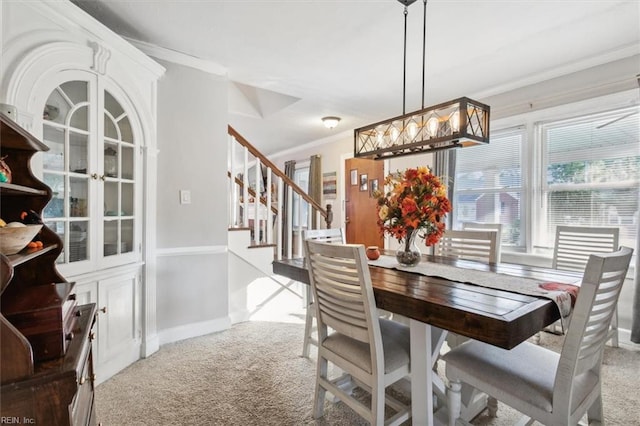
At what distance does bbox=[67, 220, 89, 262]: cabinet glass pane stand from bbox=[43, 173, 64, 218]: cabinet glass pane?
0.37 ft

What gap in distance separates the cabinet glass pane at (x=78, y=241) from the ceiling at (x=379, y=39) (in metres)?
1.44

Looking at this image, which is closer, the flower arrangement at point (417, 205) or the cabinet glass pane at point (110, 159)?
the flower arrangement at point (417, 205)

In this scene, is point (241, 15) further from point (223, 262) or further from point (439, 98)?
point (439, 98)

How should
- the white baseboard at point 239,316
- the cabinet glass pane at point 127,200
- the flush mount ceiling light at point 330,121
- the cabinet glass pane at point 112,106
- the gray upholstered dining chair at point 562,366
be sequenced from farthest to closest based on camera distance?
1. the flush mount ceiling light at point 330,121
2. the white baseboard at point 239,316
3. the cabinet glass pane at point 127,200
4. the cabinet glass pane at point 112,106
5. the gray upholstered dining chair at point 562,366

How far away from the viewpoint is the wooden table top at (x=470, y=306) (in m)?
1.13

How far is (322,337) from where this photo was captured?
1.74 metres

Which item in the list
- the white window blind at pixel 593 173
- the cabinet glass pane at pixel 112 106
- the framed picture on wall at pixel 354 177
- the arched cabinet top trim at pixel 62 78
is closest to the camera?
the arched cabinet top trim at pixel 62 78

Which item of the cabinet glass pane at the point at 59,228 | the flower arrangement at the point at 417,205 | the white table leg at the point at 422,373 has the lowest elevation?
the white table leg at the point at 422,373

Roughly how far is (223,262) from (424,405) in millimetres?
2142

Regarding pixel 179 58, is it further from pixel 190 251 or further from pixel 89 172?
pixel 190 251

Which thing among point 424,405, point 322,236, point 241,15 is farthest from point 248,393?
point 241,15

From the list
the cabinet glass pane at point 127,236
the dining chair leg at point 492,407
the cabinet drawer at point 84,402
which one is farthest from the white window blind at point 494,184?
the cabinet drawer at point 84,402

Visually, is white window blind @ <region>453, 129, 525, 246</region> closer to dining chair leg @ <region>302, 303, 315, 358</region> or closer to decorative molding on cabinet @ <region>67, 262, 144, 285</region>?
dining chair leg @ <region>302, 303, 315, 358</region>

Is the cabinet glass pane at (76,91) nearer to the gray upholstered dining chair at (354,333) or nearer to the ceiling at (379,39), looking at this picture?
the ceiling at (379,39)
